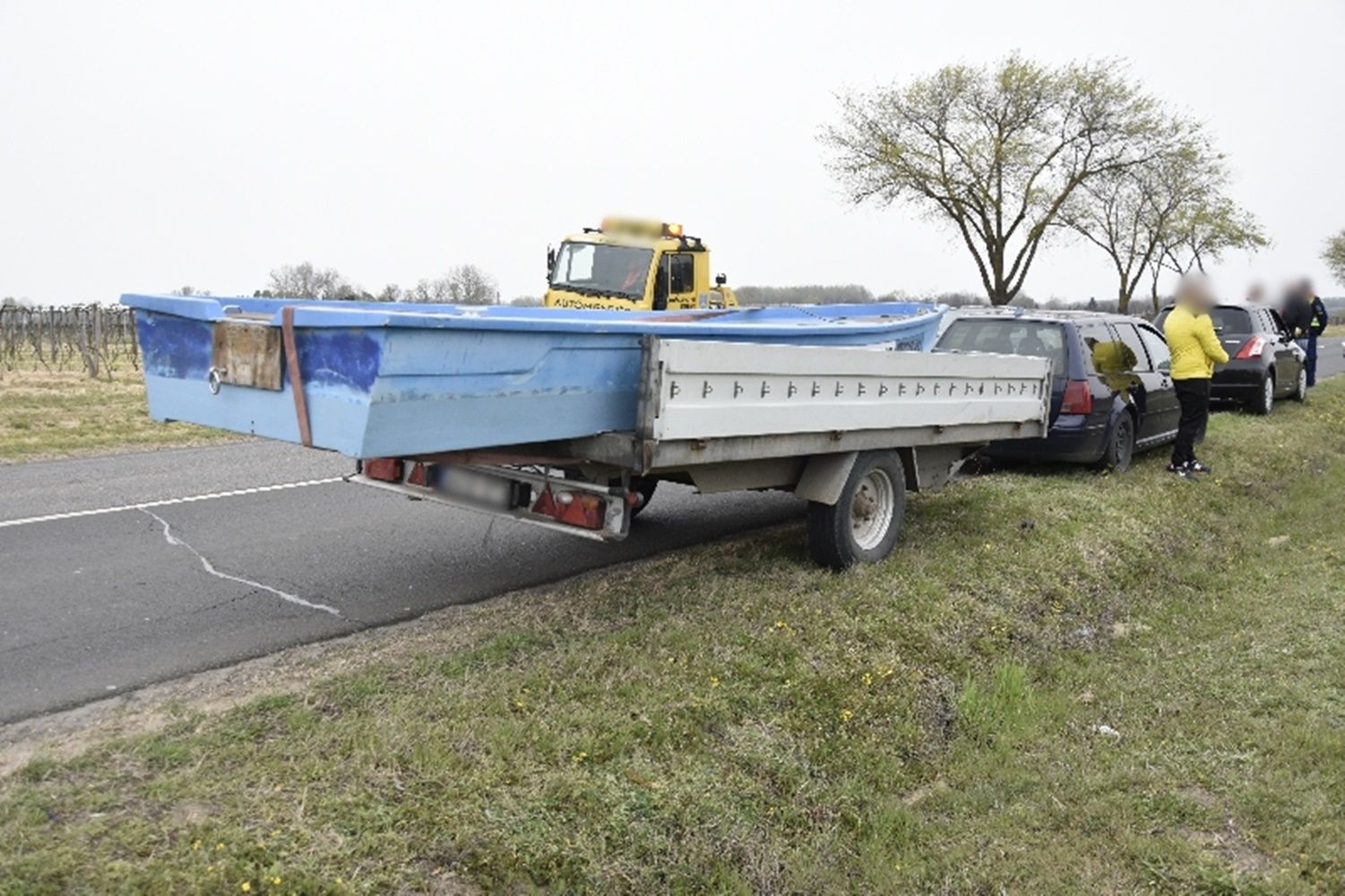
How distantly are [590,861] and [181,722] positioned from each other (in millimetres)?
1692

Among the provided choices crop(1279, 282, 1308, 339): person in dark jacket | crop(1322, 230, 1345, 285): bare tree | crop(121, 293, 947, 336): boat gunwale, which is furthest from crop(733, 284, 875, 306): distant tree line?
crop(1322, 230, 1345, 285): bare tree

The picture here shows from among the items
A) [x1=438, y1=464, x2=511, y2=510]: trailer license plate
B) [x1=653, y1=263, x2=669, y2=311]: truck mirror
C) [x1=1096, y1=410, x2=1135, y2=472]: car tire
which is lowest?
[x1=1096, y1=410, x2=1135, y2=472]: car tire

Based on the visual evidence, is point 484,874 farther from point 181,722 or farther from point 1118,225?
point 1118,225

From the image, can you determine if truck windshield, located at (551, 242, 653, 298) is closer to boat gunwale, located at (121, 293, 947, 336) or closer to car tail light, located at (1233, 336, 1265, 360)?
boat gunwale, located at (121, 293, 947, 336)

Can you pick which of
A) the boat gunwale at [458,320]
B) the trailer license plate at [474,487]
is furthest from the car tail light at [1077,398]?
the trailer license plate at [474,487]

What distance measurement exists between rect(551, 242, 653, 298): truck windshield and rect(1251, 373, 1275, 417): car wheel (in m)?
8.66

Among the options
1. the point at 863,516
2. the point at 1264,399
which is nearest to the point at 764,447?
the point at 863,516

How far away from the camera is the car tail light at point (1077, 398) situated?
9648 millimetres

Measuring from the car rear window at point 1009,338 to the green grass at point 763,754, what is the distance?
3164 mm

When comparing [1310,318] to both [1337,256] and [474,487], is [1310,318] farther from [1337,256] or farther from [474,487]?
[1337,256]

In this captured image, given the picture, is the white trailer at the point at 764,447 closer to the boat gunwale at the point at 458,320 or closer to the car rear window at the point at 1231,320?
the boat gunwale at the point at 458,320

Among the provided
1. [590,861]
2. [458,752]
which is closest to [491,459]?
[458,752]

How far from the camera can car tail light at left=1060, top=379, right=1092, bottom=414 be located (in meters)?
9.65

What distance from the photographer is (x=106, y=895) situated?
10.1 feet
